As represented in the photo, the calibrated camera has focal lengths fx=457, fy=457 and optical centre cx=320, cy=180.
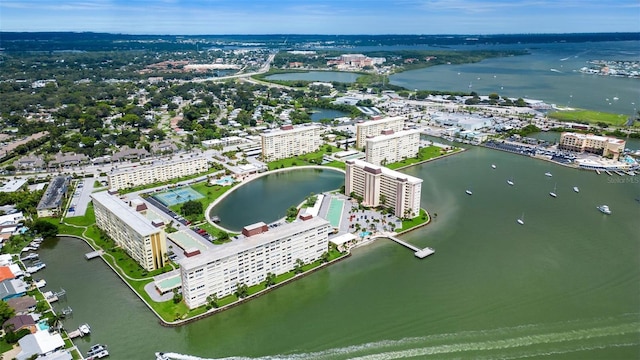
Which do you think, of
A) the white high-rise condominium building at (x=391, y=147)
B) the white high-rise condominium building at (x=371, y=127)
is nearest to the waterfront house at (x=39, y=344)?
the white high-rise condominium building at (x=391, y=147)

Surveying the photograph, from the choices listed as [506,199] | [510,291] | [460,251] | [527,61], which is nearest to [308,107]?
[506,199]

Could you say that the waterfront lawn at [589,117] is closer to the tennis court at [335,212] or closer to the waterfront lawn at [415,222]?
the waterfront lawn at [415,222]

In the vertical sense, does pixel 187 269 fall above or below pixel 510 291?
above

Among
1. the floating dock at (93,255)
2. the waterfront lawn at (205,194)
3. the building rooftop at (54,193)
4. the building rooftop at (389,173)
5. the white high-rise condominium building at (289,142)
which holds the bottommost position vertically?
the floating dock at (93,255)

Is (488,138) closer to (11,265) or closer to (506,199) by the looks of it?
(506,199)

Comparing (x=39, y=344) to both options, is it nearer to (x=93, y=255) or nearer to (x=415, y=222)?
(x=93, y=255)

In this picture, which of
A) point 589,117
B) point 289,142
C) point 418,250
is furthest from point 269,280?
point 589,117
